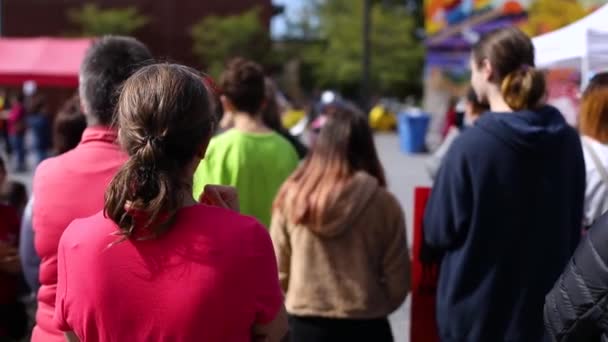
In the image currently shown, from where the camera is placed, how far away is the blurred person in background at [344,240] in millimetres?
3652

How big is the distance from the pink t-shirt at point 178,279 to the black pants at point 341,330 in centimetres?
179

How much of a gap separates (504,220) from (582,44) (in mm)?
2214

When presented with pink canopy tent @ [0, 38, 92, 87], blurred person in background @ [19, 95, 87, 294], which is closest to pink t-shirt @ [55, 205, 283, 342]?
blurred person in background @ [19, 95, 87, 294]

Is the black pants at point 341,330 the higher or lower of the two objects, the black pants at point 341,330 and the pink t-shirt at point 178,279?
the lower

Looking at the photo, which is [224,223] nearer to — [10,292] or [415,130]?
[10,292]

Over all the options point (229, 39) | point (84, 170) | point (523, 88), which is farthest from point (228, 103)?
point (229, 39)

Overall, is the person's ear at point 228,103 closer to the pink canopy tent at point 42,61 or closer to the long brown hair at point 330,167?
the long brown hair at point 330,167

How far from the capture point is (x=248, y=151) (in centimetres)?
411

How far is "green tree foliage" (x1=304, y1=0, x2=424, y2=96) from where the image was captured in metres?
48.2

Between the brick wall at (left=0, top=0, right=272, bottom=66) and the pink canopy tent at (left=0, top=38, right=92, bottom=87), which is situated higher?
the pink canopy tent at (left=0, top=38, right=92, bottom=87)

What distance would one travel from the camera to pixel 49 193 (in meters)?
2.64

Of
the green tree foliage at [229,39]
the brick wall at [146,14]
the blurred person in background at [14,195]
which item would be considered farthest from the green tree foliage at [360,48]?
the blurred person in background at [14,195]

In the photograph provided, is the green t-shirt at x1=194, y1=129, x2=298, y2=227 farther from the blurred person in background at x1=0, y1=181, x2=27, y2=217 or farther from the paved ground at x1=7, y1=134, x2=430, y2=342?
the paved ground at x1=7, y1=134, x2=430, y2=342

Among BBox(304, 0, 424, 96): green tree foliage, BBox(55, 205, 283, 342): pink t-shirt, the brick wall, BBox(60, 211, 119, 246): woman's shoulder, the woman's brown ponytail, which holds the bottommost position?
BBox(304, 0, 424, 96): green tree foliage
